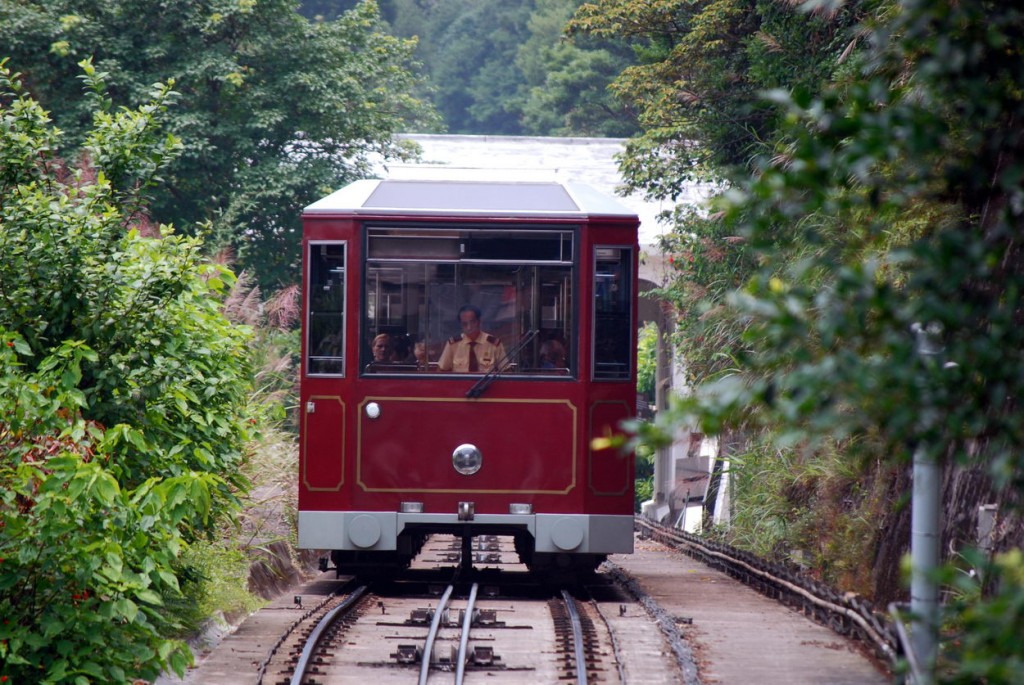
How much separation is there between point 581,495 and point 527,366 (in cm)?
111

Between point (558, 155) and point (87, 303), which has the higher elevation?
point (558, 155)

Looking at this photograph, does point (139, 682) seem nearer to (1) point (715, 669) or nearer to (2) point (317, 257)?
(1) point (715, 669)

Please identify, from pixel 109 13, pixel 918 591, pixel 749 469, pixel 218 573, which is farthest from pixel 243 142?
pixel 918 591

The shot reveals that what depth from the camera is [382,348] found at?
1077cm

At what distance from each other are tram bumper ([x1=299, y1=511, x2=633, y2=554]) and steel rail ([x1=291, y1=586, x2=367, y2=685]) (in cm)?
50

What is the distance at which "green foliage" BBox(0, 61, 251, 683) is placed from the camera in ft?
20.4

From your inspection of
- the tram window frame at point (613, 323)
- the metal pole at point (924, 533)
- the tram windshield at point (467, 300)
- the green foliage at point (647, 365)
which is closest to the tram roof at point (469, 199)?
the tram windshield at point (467, 300)

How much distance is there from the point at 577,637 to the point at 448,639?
34.9 inches

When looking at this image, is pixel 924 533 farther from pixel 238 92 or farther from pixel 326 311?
pixel 238 92

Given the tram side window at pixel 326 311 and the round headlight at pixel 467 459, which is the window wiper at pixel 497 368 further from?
the tram side window at pixel 326 311

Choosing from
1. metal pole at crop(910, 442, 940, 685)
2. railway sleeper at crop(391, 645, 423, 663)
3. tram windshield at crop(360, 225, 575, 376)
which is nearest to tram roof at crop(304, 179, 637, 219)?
tram windshield at crop(360, 225, 575, 376)

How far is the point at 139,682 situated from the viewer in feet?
23.1

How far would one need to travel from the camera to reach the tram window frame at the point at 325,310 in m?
10.8

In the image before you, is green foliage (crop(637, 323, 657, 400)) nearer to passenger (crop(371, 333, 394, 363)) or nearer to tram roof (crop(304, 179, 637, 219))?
tram roof (crop(304, 179, 637, 219))
